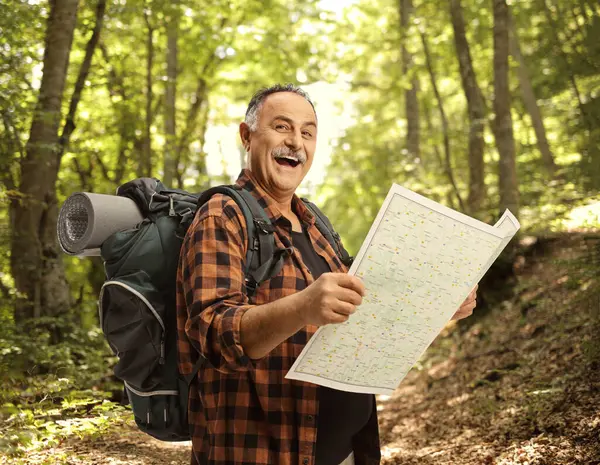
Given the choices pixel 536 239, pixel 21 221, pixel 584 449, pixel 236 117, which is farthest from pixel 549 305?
pixel 236 117

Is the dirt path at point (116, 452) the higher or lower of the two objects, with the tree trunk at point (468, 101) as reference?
lower

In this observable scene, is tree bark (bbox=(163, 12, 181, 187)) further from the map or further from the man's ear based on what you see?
the map

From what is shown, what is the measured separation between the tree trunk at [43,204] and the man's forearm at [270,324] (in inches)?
234

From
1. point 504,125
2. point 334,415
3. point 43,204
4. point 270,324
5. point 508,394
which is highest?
point 504,125

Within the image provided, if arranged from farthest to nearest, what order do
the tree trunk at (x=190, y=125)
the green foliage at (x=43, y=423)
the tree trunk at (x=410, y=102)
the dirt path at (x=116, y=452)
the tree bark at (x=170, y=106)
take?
the tree trunk at (x=410, y=102)
the tree trunk at (x=190, y=125)
the tree bark at (x=170, y=106)
the dirt path at (x=116, y=452)
the green foliage at (x=43, y=423)

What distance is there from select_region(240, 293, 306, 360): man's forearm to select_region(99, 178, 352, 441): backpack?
1.06ft

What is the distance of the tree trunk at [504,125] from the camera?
9.88 m

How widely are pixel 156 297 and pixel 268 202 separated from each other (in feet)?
1.71

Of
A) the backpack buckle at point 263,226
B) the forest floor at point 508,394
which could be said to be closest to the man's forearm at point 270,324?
the backpack buckle at point 263,226

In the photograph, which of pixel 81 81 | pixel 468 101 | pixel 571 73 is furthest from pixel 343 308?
pixel 571 73

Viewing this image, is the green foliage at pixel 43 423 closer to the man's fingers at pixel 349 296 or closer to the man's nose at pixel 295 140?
the man's nose at pixel 295 140

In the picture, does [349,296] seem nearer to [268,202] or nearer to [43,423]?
[268,202]

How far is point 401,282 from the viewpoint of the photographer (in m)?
1.98

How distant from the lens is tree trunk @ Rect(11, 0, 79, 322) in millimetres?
7234
